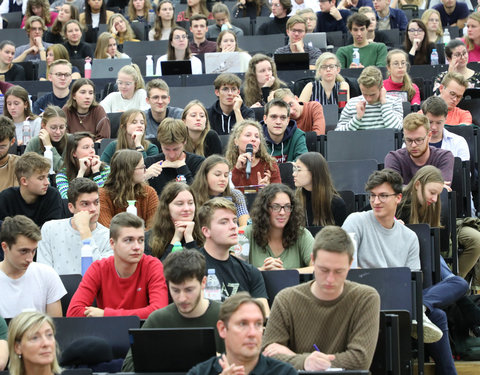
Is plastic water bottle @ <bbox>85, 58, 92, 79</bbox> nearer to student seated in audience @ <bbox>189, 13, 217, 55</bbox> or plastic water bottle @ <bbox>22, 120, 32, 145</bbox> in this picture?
student seated in audience @ <bbox>189, 13, 217, 55</bbox>

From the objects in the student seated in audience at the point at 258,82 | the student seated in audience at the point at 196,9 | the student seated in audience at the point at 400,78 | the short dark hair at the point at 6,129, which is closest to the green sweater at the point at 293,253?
the short dark hair at the point at 6,129

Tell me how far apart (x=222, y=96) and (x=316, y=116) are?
0.79 m

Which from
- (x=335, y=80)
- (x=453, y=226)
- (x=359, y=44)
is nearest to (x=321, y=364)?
(x=453, y=226)

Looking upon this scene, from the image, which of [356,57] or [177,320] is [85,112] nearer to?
[356,57]

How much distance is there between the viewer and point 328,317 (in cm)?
444

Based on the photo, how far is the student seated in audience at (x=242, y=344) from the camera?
3.96 meters

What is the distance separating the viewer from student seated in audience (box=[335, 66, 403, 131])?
8.16 meters

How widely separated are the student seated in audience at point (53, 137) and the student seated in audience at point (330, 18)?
5.14 metres

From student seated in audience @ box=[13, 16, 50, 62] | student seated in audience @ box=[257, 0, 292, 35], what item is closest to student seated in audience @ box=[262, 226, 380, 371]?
student seated in audience @ box=[13, 16, 50, 62]

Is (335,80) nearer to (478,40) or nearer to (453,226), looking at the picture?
(478,40)

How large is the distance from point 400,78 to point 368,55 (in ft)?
4.24

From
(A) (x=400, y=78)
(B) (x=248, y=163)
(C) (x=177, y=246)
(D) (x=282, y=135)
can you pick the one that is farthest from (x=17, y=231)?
(A) (x=400, y=78)

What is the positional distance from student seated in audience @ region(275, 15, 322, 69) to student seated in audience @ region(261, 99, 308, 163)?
2.61 metres

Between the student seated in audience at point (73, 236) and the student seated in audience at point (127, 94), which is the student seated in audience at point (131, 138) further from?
the student seated in audience at point (73, 236)
